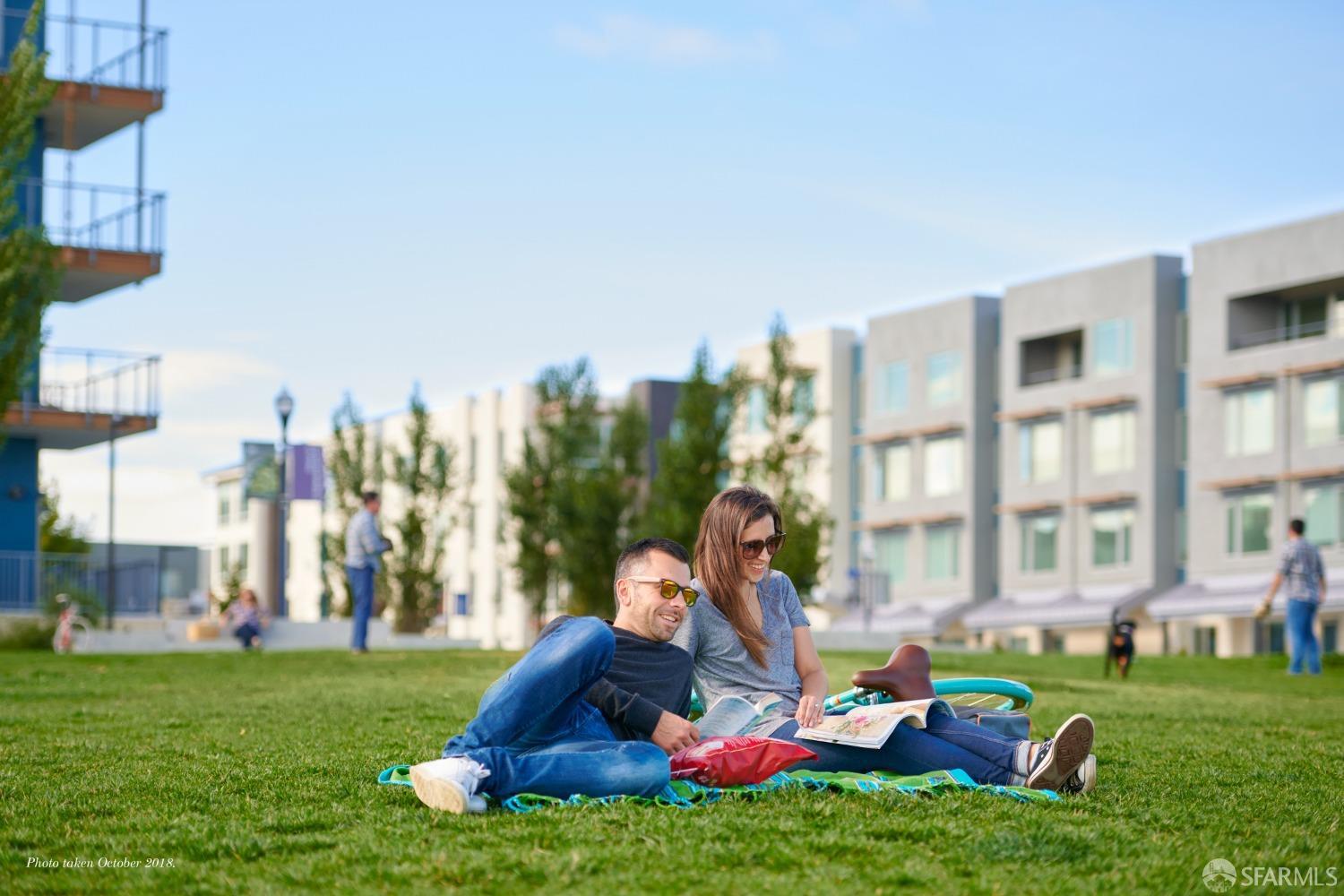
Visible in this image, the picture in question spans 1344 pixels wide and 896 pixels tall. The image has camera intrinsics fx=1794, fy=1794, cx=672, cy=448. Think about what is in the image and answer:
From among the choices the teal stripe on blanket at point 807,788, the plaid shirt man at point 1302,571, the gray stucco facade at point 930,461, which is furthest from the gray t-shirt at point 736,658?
the gray stucco facade at point 930,461

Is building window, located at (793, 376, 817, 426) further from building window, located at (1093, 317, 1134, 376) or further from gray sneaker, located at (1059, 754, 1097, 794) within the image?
gray sneaker, located at (1059, 754, 1097, 794)

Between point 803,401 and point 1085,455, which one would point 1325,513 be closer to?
point 1085,455

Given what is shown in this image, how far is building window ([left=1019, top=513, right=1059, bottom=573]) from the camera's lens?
63.1 metres

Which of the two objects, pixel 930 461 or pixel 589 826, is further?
pixel 930 461

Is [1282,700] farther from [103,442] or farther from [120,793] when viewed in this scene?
[103,442]

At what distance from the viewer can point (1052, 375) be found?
213 feet

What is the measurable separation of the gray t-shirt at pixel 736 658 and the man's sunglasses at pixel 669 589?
0.50 m

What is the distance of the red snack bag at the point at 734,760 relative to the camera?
258 inches

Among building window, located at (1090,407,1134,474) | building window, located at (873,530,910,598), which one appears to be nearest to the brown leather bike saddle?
building window, located at (1090,407,1134,474)

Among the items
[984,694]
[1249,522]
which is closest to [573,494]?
[1249,522]

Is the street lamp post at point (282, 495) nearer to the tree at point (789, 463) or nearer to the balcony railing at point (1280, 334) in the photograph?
the tree at point (789, 463)

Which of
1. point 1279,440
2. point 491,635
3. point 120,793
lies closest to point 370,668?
point 120,793

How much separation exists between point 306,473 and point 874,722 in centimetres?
2788

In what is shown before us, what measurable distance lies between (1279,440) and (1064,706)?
4436cm
